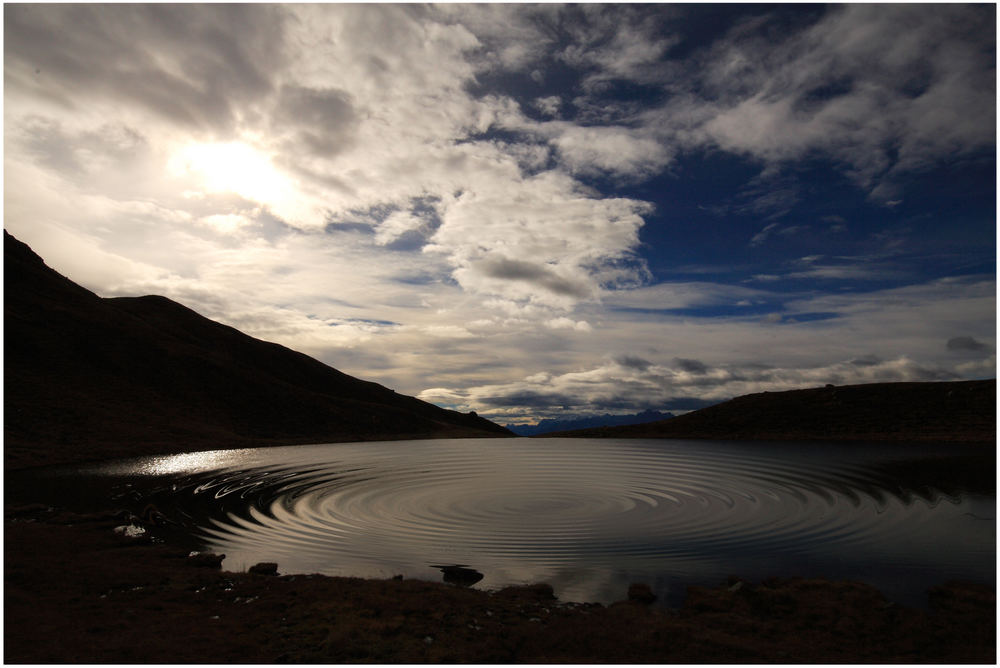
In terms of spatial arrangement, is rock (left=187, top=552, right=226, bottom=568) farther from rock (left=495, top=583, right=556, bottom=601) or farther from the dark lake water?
rock (left=495, top=583, right=556, bottom=601)

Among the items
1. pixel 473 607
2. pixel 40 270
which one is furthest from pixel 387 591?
pixel 40 270

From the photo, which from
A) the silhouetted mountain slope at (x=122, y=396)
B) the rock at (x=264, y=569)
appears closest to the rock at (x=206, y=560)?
the rock at (x=264, y=569)

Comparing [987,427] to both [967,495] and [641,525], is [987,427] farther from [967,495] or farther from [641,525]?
[641,525]

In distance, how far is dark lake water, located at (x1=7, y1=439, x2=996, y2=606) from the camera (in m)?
13.8

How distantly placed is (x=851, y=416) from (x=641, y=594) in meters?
52.6

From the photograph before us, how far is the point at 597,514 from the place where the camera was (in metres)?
20.1

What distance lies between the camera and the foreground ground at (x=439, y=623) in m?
8.62

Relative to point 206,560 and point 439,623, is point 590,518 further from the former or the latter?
point 206,560

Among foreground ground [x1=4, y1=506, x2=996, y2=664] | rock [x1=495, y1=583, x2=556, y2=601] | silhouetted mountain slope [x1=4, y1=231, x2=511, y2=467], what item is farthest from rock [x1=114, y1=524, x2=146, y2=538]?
silhouetted mountain slope [x1=4, y1=231, x2=511, y2=467]

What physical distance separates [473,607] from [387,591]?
2223mm

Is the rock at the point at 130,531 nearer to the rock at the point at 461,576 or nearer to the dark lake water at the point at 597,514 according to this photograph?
the dark lake water at the point at 597,514

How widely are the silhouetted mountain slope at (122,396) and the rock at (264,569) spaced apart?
3350cm

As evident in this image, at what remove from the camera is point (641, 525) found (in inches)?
722

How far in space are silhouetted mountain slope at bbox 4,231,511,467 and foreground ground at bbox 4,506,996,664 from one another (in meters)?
34.1
